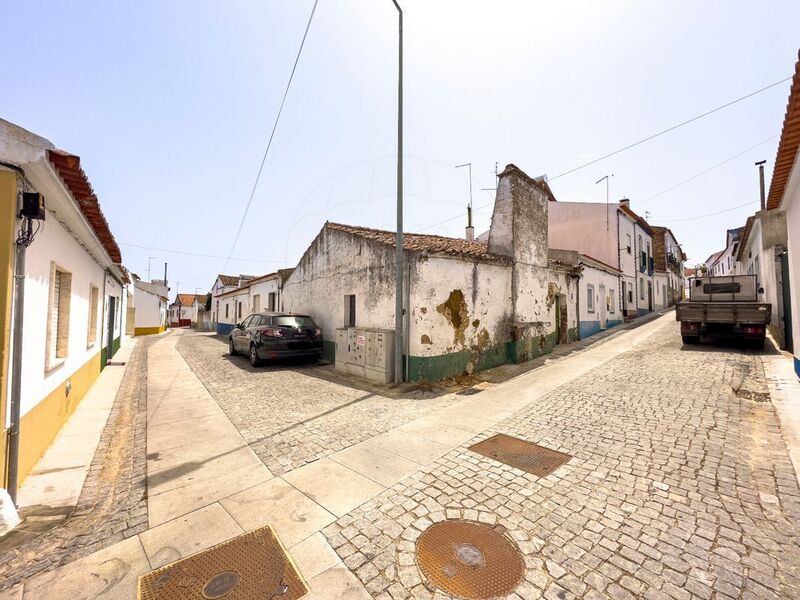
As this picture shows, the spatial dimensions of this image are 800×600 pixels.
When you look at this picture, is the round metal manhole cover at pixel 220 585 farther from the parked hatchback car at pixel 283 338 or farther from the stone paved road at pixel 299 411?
the parked hatchback car at pixel 283 338

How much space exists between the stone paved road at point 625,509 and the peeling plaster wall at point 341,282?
4.71 m

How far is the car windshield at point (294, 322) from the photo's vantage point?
1007cm

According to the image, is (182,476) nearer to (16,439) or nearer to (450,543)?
(16,439)

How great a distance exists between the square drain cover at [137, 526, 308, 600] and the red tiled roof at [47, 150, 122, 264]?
3703 millimetres

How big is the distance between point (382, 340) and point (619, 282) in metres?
17.2

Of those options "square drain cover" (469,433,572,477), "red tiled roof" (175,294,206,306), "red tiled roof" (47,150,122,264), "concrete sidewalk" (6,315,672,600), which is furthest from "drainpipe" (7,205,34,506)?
"red tiled roof" (175,294,206,306)

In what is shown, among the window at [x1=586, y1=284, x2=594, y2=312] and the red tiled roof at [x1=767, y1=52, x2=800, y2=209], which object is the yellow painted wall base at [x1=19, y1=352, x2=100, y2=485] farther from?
the window at [x1=586, y1=284, x2=594, y2=312]

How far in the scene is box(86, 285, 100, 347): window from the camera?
24.2 feet

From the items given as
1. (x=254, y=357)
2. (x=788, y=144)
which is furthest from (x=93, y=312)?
(x=788, y=144)

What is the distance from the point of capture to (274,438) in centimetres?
467

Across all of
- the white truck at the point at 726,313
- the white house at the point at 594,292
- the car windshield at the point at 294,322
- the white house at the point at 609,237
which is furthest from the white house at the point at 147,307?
the white truck at the point at 726,313

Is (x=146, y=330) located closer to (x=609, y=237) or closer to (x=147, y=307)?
(x=147, y=307)

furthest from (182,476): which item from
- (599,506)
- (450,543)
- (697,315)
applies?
(697,315)

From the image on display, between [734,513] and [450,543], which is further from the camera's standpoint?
[734,513]
